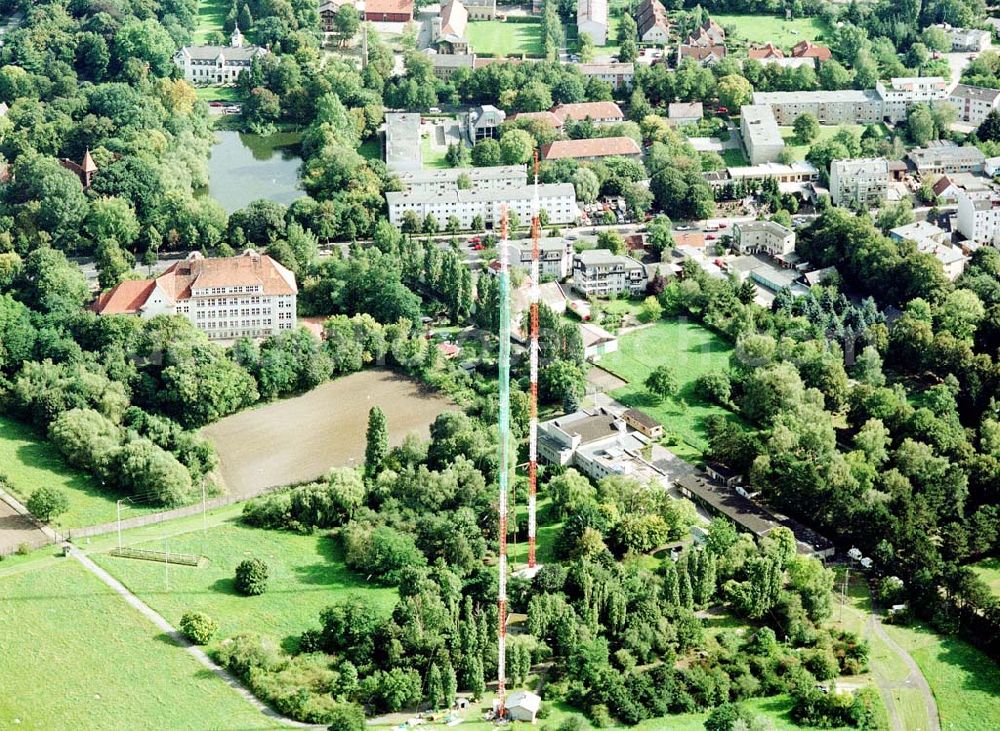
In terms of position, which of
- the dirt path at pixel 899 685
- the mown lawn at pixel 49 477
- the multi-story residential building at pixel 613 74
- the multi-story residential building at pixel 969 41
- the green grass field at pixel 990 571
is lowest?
the dirt path at pixel 899 685

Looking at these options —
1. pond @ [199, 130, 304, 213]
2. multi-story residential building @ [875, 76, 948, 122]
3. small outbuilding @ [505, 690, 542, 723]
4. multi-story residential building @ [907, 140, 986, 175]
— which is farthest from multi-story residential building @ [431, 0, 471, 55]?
small outbuilding @ [505, 690, 542, 723]

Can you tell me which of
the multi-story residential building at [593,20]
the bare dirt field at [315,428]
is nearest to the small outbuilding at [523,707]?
the bare dirt field at [315,428]

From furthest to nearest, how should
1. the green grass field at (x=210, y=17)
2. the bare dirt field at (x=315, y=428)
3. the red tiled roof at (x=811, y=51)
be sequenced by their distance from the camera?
the green grass field at (x=210, y=17)
the red tiled roof at (x=811, y=51)
the bare dirt field at (x=315, y=428)

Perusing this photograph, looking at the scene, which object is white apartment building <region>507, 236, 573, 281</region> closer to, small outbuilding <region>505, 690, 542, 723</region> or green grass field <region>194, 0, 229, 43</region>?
small outbuilding <region>505, 690, 542, 723</region>

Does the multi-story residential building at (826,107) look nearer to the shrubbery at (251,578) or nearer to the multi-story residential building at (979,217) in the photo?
the multi-story residential building at (979,217)

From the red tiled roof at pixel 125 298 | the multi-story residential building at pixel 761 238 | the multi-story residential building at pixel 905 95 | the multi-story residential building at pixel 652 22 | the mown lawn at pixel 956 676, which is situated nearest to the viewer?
the mown lawn at pixel 956 676

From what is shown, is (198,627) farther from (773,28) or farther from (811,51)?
(773,28)

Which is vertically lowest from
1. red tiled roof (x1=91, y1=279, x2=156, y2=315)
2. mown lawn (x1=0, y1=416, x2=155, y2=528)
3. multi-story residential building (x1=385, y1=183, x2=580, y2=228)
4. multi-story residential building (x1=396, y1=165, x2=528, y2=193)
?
mown lawn (x1=0, y1=416, x2=155, y2=528)
